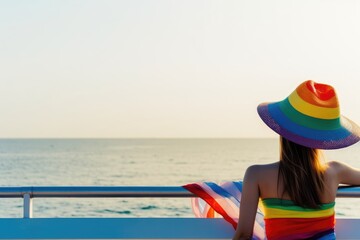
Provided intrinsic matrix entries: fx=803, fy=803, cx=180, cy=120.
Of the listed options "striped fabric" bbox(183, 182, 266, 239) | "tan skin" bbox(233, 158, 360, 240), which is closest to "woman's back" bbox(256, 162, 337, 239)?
"tan skin" bbox(233, 158, 360, 240)

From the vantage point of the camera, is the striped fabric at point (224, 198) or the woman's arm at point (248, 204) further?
the striped fabric at point (224, 198)

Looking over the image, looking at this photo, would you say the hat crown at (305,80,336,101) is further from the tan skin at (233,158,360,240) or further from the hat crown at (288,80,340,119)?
the tan skin at (233,158,360,240)

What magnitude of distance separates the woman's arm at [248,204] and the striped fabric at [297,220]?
64 mm

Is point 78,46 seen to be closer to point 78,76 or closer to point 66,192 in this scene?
point 78,76

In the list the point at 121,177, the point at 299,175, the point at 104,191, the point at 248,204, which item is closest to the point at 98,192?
the point at 104,191

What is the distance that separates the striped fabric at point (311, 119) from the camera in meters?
3.33

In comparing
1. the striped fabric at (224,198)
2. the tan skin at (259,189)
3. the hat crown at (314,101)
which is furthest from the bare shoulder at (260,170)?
the striped fabric at (224,198)

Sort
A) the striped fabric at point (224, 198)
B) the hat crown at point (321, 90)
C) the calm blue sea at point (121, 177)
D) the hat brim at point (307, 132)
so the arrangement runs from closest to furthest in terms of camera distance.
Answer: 1. the hat brim at point (307, 132)
2. the hat crown at point (321, 90)
3. the striped fabric at point (224, 198)
4. the calm blue sea at point (121, 177)

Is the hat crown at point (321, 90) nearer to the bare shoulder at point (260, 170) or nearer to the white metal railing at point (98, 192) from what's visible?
the bare shoulder at point (260, 170)

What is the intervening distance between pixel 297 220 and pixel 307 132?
0.38 metres

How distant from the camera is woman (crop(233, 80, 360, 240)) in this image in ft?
11.0

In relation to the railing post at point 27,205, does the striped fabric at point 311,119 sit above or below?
above

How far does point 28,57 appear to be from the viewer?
2520 inches

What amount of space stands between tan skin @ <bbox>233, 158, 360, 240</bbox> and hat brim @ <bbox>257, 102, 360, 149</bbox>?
0.16m
